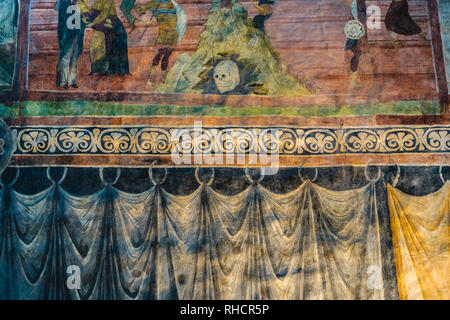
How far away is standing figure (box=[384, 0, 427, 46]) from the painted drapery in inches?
87.6

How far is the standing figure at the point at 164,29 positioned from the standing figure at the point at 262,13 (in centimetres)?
113

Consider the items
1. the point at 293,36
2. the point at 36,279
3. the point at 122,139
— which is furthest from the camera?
the point at 293,36

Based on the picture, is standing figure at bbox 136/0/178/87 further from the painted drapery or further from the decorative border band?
the painted drapery

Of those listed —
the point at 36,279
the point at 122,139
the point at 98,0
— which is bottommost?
the point at 36,279

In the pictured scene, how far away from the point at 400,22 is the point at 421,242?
3109 mm

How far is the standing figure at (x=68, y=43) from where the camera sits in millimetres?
8477

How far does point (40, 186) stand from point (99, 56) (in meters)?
1.98

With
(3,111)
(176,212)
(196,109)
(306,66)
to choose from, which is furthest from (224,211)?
(3,111)

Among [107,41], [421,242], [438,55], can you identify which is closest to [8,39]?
[107,41]

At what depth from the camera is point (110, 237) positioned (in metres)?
7.74

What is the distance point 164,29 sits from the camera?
873 cm

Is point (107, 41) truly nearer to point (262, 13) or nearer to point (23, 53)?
point (23, 53)

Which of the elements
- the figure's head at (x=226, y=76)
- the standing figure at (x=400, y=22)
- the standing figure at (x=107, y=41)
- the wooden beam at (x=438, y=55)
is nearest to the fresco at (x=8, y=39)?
the standing figure at (x=107, y=41)

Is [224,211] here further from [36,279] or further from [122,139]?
[36,279]
